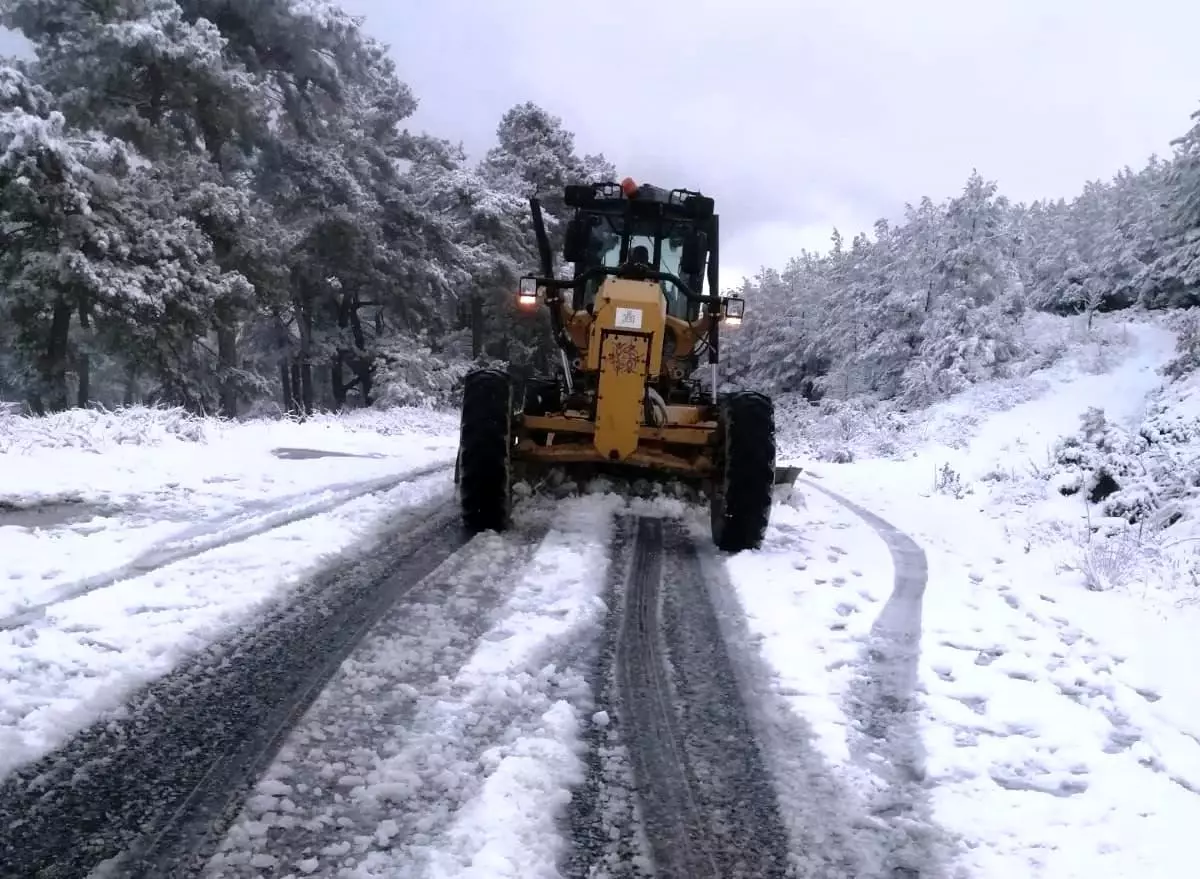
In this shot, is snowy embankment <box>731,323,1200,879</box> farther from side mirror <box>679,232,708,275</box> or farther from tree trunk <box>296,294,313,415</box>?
tree trunk <box>296,294,313,415</box>

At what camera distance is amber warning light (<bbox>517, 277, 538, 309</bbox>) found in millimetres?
6781

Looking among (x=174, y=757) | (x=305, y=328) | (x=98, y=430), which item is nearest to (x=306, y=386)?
(x=305, y=328)

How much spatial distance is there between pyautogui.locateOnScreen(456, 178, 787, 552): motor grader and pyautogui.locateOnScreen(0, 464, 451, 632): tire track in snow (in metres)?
1.17

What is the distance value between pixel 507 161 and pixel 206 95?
15341mm

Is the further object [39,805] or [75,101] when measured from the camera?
[75,101]

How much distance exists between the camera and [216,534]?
509 centimetres

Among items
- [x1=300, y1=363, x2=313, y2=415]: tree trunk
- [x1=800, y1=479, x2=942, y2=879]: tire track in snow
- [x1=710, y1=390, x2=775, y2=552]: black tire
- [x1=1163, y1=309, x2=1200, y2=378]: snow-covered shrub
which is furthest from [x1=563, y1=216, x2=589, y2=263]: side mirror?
[x1=300, y1=363, x2=313, y2=415]: tree trunk

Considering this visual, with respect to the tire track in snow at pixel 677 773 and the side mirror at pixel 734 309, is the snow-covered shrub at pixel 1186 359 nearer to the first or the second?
the side mirror at pixel 734 309

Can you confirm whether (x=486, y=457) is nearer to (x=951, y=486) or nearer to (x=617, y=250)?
(x=617, y=250)

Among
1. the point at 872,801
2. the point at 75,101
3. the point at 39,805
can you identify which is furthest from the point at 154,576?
the point at 75,101

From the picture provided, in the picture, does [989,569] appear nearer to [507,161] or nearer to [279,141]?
[279,141]

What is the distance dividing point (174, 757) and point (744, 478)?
3.84 meters

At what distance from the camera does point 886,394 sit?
107 ft

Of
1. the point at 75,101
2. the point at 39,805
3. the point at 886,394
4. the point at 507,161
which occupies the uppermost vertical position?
the point at 507,161
